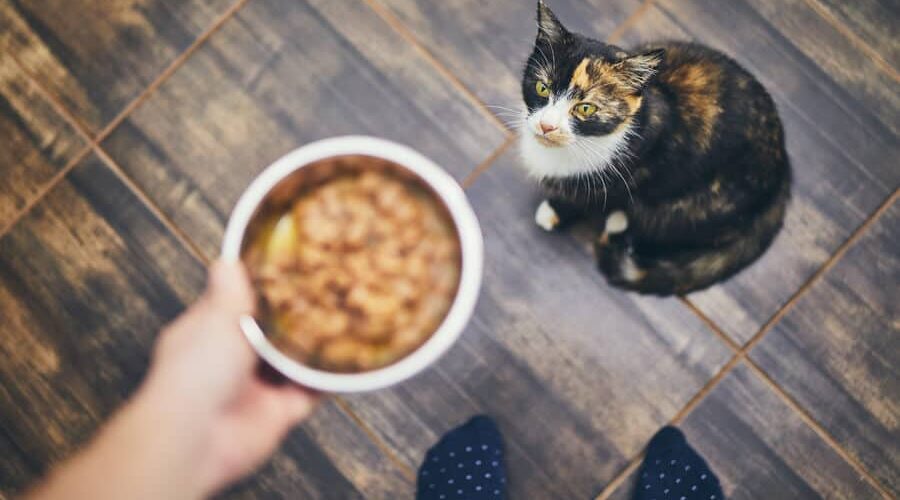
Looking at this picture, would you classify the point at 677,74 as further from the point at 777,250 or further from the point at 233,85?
the point at 233,85

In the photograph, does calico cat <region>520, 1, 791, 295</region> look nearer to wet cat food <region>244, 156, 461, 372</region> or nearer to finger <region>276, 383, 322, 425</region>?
wet cat food <region>244, 156, 461, 372</region>

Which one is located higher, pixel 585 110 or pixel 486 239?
pixel 585 110

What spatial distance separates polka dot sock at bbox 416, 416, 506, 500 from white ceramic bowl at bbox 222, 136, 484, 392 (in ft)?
1.79

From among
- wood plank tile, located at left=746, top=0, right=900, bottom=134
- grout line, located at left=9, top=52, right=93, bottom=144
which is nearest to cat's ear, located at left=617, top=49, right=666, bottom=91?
wood plank tile, located at left=746, top=0, right=900, bottom=134

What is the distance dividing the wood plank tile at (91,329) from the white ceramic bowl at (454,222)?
542 mm

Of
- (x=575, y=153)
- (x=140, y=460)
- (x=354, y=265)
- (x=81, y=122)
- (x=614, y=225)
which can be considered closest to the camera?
(x=140, y=460)

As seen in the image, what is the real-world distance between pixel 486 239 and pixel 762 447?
2.07 feet

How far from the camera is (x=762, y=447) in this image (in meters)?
1.09

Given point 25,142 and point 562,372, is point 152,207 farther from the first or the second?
point 562,372

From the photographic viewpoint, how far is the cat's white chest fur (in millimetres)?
859

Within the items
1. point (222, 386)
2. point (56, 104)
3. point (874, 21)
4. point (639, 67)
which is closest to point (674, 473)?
point (639, 67)

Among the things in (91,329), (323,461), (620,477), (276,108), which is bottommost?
(620,477)

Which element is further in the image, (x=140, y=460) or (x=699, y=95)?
(x=699, y=95)

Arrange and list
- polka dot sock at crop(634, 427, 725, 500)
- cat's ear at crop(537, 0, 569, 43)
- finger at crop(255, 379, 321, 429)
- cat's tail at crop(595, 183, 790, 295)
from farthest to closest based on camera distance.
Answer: polka dot sock at crop(634, 427, 725, 500) < cat's tail at crop(595, 183, 790, 295) < cat's ear at crop(537, 0, 569, 43) < finger at crop(255, 379, 321, 429)
